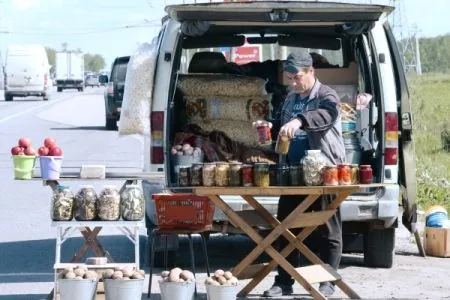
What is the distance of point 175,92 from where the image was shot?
450 inches

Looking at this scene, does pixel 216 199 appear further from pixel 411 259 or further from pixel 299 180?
pixel 411 259

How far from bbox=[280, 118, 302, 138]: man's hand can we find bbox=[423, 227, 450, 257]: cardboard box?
346cm

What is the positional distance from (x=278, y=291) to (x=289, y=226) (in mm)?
664

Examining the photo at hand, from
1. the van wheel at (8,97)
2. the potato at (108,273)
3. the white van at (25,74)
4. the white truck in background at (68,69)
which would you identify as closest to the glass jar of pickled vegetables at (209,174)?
the potato at (108,273)

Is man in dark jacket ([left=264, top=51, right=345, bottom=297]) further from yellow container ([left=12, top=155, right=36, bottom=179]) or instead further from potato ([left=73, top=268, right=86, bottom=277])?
yellow container ([left=12, top=155, right=36, bottom=179])

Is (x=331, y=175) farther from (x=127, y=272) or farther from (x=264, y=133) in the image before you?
(x=127, y=272)

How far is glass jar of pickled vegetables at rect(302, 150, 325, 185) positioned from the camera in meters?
8.80

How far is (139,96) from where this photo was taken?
34.9ft

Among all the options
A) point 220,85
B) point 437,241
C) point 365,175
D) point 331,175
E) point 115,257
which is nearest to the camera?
point 331,175

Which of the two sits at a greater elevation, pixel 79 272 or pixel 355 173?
pixel 355 173

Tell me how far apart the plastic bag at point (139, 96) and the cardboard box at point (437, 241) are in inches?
A: 121

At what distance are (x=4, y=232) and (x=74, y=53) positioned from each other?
82482mm

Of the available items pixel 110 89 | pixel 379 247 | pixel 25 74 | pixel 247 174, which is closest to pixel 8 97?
pixel 25 74

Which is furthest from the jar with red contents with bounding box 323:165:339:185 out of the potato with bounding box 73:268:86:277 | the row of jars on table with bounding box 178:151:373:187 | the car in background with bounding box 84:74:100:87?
the car in background with bounding box 84:74:100:87
